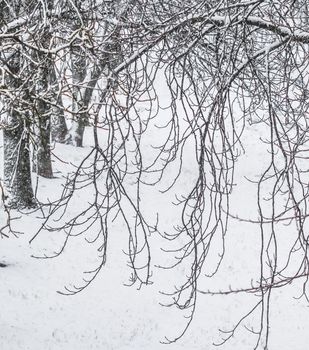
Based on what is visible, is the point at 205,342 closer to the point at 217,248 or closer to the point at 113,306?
the point at 113,306

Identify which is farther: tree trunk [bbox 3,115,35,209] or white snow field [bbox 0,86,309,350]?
tree trunk [bbox 3,115,35,209]

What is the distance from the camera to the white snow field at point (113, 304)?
8.08 meters

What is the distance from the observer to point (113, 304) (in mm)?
9352

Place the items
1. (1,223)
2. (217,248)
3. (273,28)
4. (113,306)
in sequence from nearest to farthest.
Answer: (273,28)
(113,306)
(1,223)
(217,248)

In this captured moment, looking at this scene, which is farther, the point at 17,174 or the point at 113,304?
the point at 17,174

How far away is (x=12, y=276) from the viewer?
30.1 feet

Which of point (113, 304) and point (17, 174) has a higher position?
point (17, 174)

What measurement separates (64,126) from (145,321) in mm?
10057

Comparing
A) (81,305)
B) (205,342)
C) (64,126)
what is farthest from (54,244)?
(64,126)

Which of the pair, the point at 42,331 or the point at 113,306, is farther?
the point at 113,306

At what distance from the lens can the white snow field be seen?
808cm

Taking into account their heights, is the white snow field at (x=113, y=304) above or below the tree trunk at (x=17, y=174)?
below

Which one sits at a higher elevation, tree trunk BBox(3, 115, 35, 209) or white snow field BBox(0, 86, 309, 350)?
tree trunk BBox(3, 115, 35, 209)

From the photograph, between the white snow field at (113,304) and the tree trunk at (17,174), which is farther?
the tree trunk at (17,174)
